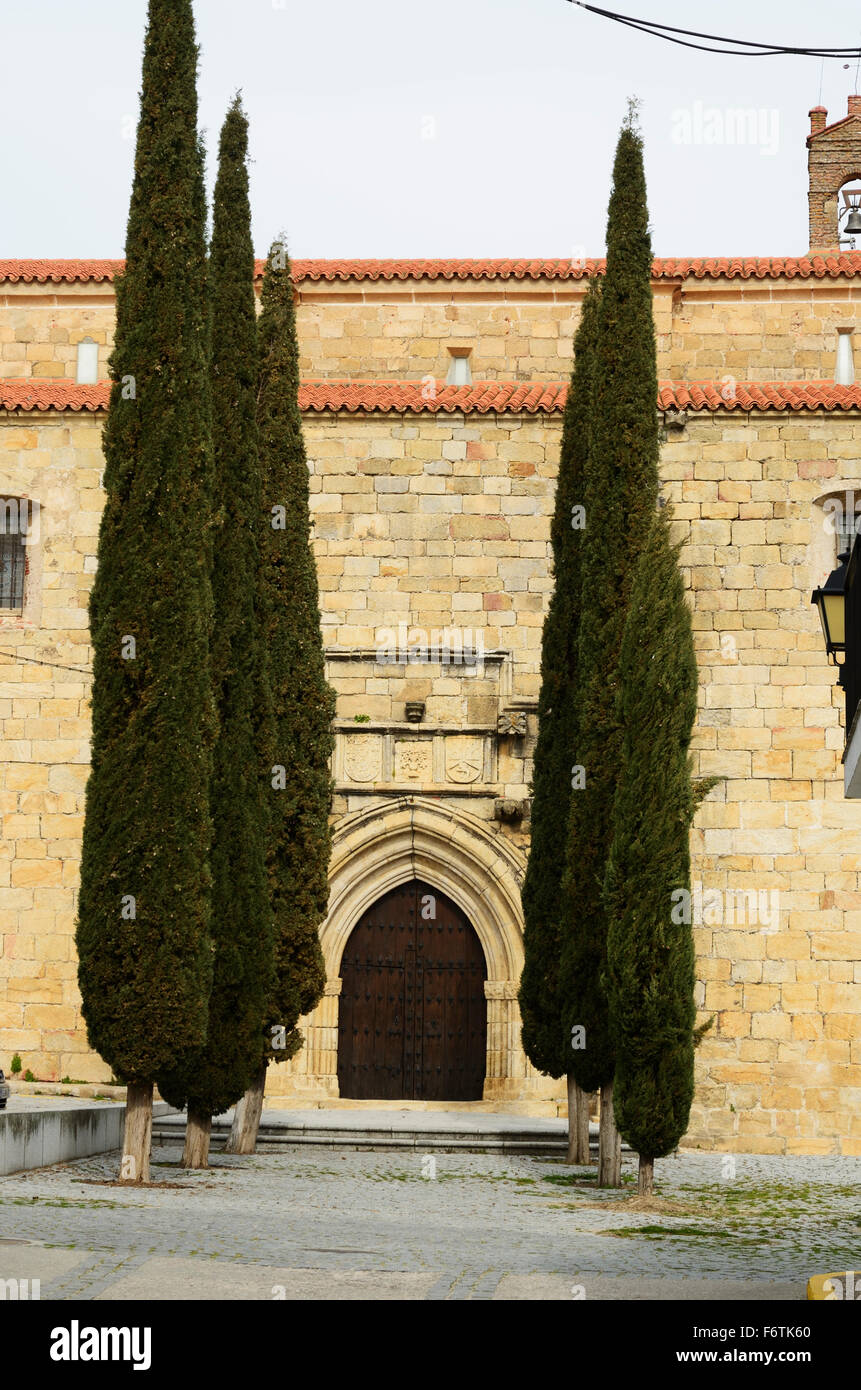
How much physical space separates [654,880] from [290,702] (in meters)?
3.51

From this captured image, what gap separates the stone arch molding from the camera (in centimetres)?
1457

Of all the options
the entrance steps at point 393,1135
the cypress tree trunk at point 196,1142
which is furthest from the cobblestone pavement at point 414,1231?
the entrance steps at point 393,1135

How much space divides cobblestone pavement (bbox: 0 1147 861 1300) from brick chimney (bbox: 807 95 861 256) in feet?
45.8

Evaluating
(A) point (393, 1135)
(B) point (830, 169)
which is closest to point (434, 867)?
(A) point (393, 1135)

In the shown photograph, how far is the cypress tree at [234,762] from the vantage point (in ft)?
33.1

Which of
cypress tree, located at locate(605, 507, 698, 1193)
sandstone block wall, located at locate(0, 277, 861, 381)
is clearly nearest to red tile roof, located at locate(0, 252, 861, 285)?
sandstone block wall, located at locate(0, 277, 861, 381)

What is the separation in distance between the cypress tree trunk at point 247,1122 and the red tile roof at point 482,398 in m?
6.32

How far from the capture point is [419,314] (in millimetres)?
17656

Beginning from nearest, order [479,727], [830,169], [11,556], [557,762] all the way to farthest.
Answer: [557,762]
[479,727]
[11,556]
[830,169]

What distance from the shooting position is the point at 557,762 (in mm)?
12266

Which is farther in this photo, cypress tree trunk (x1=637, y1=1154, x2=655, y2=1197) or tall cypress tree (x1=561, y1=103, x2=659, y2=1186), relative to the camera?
tall cypress tree (x1=561, y1=103, x2=659, y2=1186)

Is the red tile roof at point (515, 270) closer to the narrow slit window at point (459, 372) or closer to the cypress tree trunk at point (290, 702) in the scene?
the narrow slit window at point (459, 372)

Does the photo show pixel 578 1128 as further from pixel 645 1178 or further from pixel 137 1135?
pixel 137 1135

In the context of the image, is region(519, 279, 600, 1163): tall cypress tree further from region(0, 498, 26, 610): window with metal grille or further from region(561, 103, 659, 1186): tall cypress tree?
region(0, 498, 26, 610): window with metal grille
